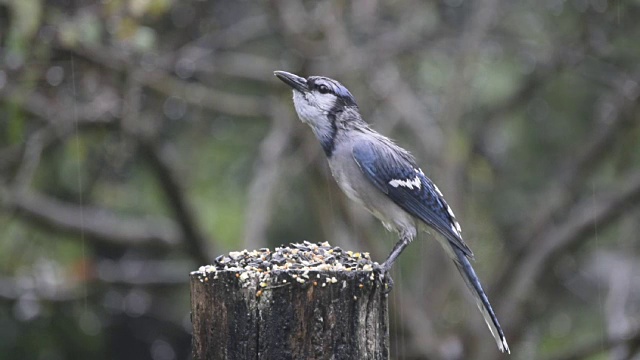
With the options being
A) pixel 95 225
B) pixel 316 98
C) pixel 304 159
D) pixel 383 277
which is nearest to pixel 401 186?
pixel 316 98

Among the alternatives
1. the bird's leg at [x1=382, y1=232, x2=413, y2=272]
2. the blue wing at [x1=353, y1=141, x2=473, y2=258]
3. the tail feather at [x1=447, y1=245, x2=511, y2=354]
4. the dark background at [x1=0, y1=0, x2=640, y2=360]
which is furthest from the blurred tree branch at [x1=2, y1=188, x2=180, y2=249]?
the tail feather at [x1=447, y1=245, x2=511, y2=354]

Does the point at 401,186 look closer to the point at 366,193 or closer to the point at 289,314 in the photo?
the point at 366,193

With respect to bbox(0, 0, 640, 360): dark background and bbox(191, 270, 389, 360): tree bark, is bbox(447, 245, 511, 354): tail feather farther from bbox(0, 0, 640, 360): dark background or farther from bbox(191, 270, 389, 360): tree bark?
bbox(0, 0, 640, 360): dark background

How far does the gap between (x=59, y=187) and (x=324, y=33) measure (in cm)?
296

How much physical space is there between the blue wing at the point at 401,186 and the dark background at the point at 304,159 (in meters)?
1.97

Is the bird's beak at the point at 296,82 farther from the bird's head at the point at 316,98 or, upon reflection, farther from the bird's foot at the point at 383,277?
the bird's foot at the point at 383,277

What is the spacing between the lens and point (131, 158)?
768 cm

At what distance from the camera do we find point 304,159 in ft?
24.1

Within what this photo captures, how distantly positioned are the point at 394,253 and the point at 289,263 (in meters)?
0.92

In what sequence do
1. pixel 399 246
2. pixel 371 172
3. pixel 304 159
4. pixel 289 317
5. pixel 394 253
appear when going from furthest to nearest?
pixel 304 159 → pixel 371 172 → pixel 399 246 → pixel 394 253 → pixel 289 317

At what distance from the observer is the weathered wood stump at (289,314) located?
2816mm

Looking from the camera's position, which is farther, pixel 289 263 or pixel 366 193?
pixel 366 193

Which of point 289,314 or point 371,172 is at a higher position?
point 371,172

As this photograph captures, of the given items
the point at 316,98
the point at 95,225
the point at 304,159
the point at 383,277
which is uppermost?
the point at 304,159
